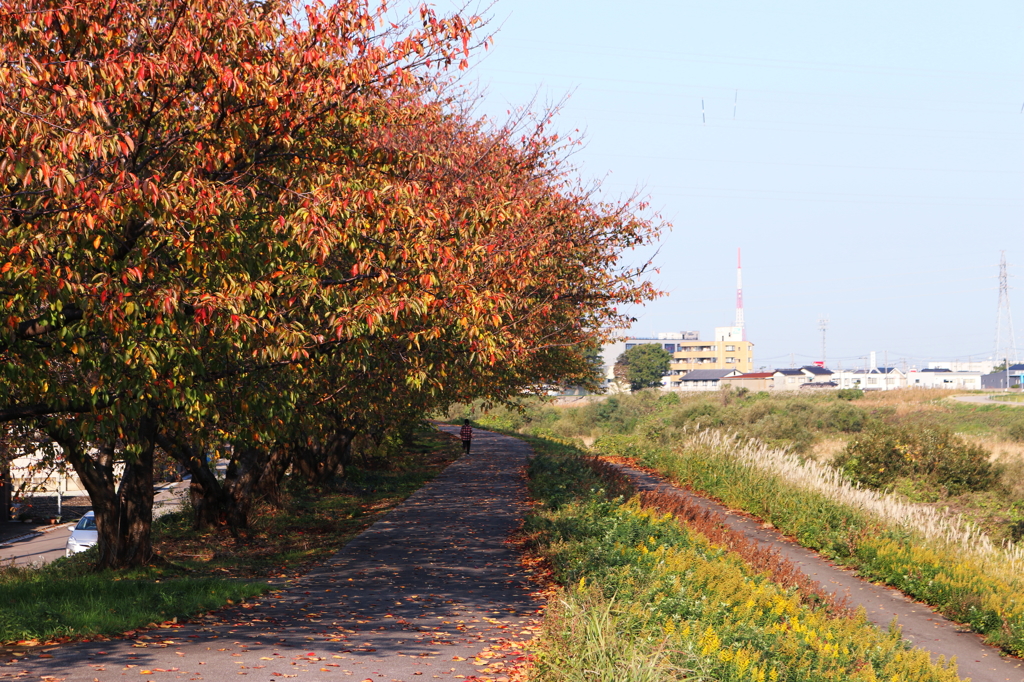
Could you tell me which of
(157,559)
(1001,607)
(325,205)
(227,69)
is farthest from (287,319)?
(1001,607)

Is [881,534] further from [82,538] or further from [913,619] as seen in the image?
[82,538]

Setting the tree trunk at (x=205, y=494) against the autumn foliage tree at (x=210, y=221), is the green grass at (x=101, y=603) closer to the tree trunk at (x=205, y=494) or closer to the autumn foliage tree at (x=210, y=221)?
the autumn foliage tree at (x=210, y=221)

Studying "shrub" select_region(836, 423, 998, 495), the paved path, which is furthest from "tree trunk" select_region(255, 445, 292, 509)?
"shrub" select_region(836, 423, 998, 495)

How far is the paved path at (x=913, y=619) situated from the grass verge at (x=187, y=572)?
7.68 metres

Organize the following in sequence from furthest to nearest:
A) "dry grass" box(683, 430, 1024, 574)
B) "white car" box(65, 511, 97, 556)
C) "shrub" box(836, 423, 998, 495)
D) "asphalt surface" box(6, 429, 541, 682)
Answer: "white car" box(65, 511, 97, 556) → "shrub" box(836, 423, 998, 495) → "dry grass" box(683, 430, 1024, 574) → "asphalt surface" box(6, 429, 541, 682)

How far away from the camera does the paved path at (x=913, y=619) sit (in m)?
10.7

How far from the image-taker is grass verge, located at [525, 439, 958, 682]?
22.3 ft

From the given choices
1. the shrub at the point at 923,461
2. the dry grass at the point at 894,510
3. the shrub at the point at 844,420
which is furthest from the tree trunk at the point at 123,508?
the shrub at the point at 844,420

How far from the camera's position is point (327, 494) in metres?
25.0

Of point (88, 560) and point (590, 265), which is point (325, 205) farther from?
point (590, 265)

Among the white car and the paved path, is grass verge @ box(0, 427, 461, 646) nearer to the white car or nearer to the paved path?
the paved path

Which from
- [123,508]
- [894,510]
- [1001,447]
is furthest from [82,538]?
[1001,447]

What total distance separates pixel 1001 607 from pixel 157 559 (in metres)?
11.6

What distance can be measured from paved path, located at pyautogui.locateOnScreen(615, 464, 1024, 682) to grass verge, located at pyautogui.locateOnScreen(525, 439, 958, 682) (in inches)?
64.0
